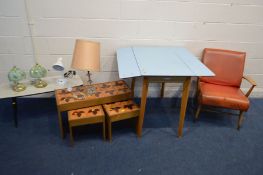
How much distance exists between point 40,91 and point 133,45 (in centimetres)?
117

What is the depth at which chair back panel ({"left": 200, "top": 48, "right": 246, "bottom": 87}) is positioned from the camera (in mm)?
2574

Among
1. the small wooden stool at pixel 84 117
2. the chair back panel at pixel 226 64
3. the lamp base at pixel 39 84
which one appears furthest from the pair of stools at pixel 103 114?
the chair back panel at pixel 226 64

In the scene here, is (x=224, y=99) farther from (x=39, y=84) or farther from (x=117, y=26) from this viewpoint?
(x=39, y=84)

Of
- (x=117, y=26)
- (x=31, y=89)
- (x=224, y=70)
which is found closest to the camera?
(x=31, y=89)

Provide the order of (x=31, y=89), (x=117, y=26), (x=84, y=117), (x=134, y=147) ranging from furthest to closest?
(x=117, y=26)
(x=31, y=89)
(x=134, y=147)
(x=84, y=117)

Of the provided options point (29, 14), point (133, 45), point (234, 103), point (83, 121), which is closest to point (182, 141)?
point (234, 103)

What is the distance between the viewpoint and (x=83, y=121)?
6.57 ft

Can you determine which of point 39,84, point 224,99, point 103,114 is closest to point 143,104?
point 103,114

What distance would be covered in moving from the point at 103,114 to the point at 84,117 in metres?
0.18

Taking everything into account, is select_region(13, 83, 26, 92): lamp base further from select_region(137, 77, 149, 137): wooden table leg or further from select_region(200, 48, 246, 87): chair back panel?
select_region(200, 48, 246, 87): chair back panel

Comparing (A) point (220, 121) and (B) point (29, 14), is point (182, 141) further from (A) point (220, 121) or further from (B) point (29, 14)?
(B) point (29, 14)

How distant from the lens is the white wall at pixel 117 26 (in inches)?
92.6

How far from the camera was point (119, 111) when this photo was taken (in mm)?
2088

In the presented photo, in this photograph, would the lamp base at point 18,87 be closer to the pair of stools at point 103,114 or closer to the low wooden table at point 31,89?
the low wooden table at point 31,89
